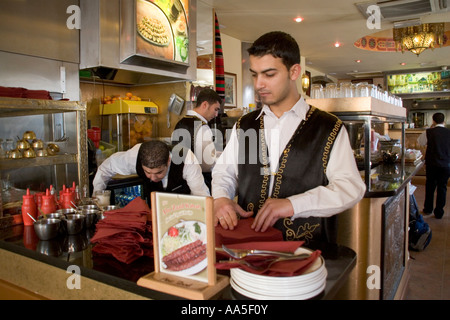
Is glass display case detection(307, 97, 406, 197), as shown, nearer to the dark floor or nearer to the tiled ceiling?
the dark floor

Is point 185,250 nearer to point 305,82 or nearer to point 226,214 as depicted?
point 226,214

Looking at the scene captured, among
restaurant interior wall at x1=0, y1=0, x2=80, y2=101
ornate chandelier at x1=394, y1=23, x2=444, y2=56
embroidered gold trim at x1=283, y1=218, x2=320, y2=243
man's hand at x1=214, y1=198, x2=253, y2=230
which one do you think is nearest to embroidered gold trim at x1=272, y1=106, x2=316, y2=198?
embroidered gold trim at x1=283, y1=218, x2=320, y2=243

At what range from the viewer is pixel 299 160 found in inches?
71.6

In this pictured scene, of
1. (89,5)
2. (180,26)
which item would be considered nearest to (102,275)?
(89,5)

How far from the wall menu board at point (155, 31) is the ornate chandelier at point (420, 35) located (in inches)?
197

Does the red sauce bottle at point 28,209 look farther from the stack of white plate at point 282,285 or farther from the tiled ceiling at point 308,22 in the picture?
the tiled ceiling at point 308,22

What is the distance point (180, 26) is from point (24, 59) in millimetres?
1766

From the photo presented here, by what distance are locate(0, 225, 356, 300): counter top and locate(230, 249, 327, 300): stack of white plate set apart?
0.12 ft

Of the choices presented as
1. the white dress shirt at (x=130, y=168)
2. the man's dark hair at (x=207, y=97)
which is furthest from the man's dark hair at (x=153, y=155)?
the man's dark hair at (x=207, y=97)

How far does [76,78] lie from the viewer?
370 cm

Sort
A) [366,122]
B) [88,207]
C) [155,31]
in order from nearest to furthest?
[88,207] < [366,122] < [155,31]

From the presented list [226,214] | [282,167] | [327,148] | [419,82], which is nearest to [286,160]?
[282,167]

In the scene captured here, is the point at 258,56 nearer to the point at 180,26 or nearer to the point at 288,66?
the point at 288,66

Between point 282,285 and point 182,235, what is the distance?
318 millimetres
